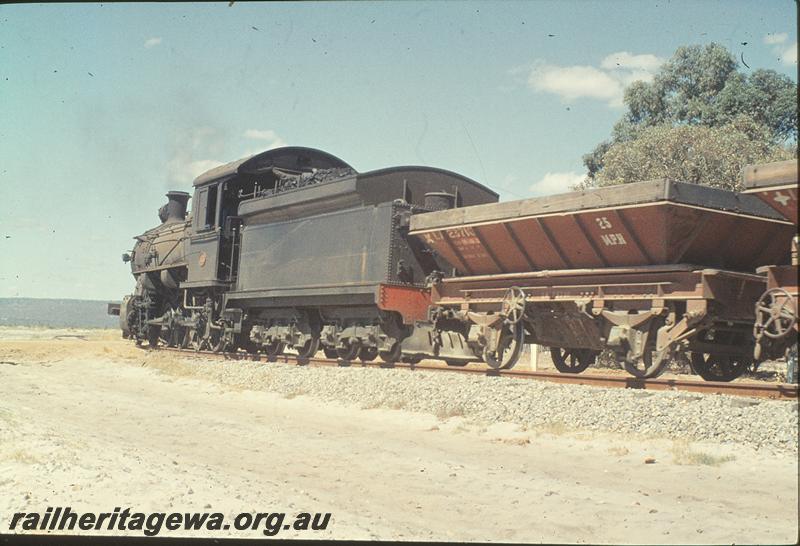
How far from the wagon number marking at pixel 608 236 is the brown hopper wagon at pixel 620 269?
18 millimetres

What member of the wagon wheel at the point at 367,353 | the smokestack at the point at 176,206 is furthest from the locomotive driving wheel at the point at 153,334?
the wagon wheel at the point at 367,353

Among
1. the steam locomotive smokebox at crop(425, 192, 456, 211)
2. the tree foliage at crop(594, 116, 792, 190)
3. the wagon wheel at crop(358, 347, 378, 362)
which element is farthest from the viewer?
the tree foliage at crop(594, 116, 792, 190)

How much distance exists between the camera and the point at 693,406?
798 centimetres

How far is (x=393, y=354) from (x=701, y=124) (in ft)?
45.2

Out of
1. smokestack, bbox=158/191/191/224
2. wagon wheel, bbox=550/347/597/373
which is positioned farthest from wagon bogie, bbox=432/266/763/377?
smokestack, bbox=158/191/191/224

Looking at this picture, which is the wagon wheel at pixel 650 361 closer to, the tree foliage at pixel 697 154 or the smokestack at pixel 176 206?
the tree foliage at pixel 697 154

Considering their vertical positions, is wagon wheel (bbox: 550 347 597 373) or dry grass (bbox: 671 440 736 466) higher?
wagon wheel (bbox: 550 347 597 373)

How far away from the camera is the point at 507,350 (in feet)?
39.6

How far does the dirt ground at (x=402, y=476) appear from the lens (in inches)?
199

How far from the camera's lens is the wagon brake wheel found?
36.8ft

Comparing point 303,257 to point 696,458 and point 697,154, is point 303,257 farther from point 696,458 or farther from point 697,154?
point 697,154

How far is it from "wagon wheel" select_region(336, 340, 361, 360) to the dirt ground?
4.75 metres

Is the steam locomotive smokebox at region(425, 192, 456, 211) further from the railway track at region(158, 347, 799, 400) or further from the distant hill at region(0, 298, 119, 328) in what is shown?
the distant hill at region(0, 298, 119, 328)

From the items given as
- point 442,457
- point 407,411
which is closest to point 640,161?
point 407,411
